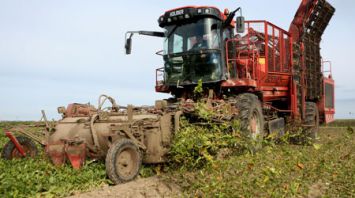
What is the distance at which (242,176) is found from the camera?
505 centimetres

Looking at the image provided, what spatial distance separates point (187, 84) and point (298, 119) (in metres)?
4.26

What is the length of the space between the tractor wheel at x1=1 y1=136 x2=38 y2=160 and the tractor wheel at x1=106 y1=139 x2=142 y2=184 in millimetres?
1983

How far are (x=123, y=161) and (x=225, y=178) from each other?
1529 mm

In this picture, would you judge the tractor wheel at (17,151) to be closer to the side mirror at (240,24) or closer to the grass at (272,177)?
the grass at (272,177)

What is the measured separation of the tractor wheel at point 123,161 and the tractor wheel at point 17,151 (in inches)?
78.1

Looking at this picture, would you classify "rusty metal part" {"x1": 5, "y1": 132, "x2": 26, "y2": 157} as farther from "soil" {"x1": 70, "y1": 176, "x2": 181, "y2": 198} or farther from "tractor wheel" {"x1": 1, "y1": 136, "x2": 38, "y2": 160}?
"soil" {"x1": 70, "y1": 176, "x2": 181, "y2": 198}

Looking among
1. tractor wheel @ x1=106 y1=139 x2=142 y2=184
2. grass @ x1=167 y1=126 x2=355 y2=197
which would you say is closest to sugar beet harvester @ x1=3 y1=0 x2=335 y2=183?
tractor wheel @ x1=106 y1=139 x2=142 y2=184

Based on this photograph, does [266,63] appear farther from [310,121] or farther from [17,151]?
[17,151]

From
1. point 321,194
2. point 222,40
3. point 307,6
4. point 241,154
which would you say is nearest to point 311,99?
point 307,6

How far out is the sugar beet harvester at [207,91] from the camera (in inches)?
236

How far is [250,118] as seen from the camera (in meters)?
7.78

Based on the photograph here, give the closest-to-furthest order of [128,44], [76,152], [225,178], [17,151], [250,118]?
1. [225,178]
2. [76,152]
3. [17,151]
4. [250,118]
5. [128,44]

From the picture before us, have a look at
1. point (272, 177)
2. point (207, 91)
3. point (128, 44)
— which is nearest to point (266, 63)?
point (207, 91)

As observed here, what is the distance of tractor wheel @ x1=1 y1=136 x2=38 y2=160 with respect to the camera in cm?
648
